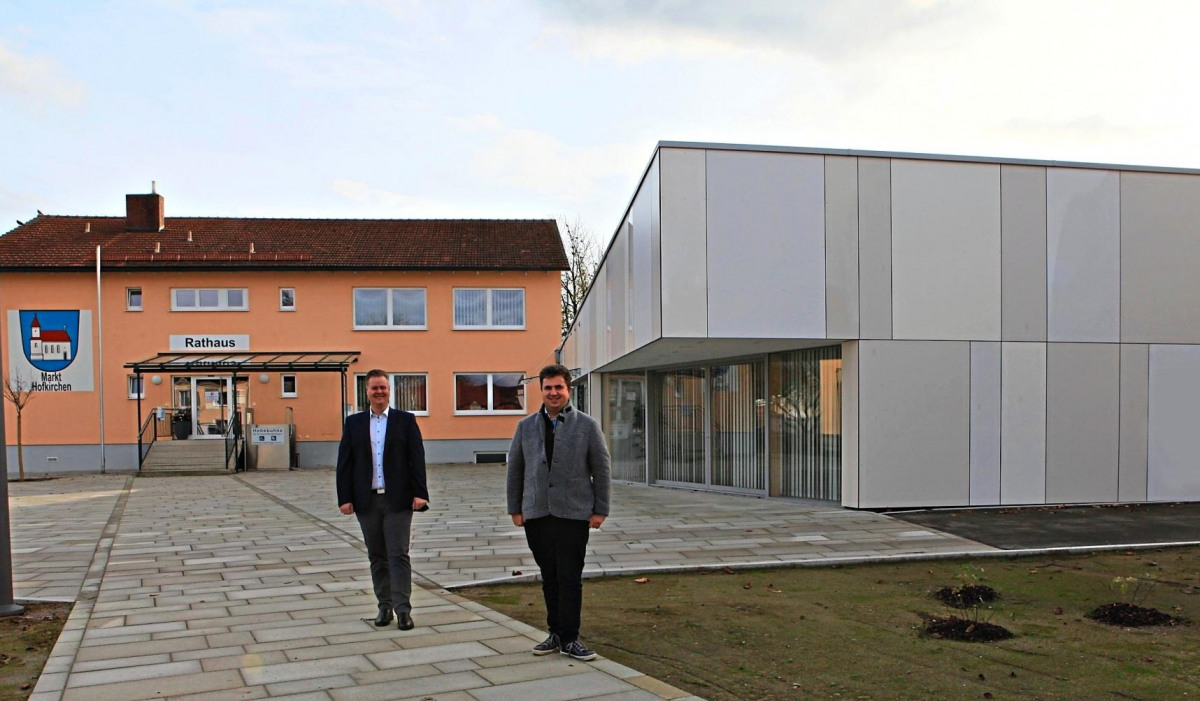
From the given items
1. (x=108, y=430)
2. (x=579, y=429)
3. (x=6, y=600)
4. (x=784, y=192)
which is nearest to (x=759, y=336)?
(x=784, y=192)

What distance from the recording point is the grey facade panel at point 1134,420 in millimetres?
14094

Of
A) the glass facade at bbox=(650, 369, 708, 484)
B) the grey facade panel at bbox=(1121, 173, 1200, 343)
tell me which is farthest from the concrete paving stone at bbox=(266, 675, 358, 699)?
the glass facade at bbox=(650, 369, 708, 484)

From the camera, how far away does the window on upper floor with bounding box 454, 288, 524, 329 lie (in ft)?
109

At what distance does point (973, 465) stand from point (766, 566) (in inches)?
226

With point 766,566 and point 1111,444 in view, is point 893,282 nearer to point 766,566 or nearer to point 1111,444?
point 1111,444

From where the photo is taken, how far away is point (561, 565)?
5.78 meters

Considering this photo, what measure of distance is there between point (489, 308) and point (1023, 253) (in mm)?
21613

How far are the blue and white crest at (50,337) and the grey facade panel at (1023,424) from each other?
28.7 metres

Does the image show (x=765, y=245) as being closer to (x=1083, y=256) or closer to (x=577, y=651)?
(x=1083, y=256)

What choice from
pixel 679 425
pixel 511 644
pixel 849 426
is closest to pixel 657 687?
pixel 511 644

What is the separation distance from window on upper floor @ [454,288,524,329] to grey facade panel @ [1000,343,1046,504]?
834 inches

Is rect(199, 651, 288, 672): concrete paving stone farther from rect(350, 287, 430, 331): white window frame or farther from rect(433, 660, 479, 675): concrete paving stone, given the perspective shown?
rect(350, 287, 430, 331): white window frame

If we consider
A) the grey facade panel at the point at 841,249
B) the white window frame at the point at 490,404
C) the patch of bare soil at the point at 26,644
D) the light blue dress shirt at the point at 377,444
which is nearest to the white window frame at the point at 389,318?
Answer: the white window frame at the point at 490,404

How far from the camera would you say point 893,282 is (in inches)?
538
